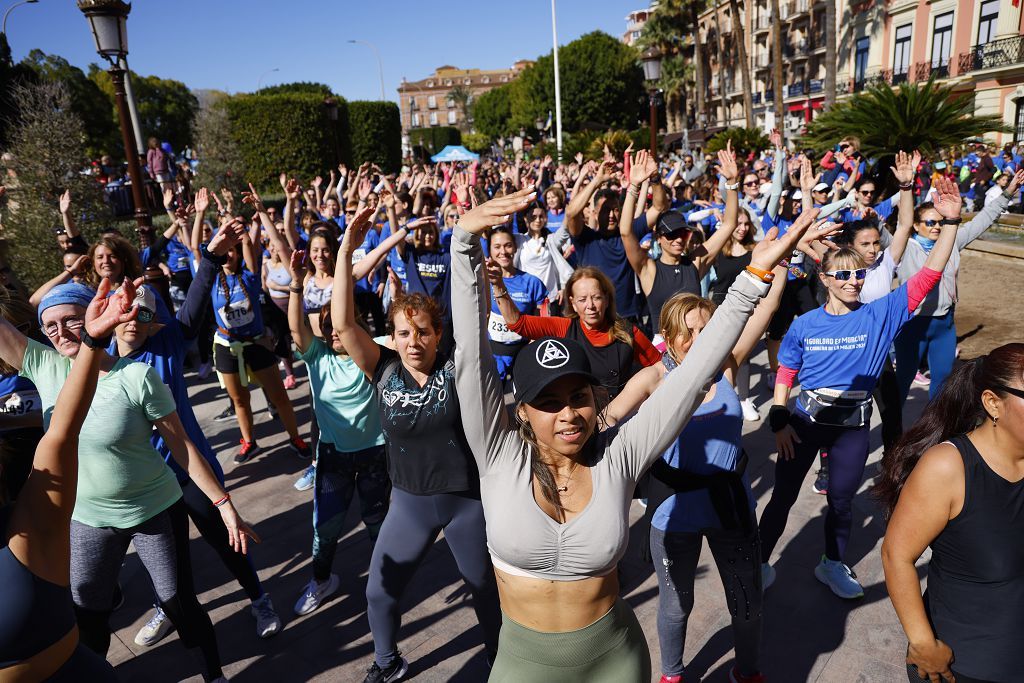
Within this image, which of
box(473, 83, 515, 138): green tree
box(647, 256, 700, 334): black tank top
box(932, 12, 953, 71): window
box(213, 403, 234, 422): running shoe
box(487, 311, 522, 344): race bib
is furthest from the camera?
box(473, 83, 515, 138): green tree

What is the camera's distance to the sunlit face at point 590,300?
12.7ft

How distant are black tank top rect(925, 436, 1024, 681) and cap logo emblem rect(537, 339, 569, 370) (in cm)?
126

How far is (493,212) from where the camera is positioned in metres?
1.82

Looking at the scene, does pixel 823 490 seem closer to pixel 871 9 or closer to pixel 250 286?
pixel 250 286

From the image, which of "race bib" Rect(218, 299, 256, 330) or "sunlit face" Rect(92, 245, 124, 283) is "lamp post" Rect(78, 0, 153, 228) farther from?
"sunlit face" Rect(92, 245, 124, 283)

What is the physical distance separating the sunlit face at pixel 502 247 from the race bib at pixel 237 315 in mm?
2196

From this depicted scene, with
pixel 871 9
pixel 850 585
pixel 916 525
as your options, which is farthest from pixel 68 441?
pixel 871 9

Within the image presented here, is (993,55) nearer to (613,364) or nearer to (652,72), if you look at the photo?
(652,72)

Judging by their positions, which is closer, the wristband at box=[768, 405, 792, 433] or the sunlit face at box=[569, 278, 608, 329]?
the wristband at box=[768, 405, 792, 433]

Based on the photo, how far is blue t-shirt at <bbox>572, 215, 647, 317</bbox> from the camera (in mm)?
6020

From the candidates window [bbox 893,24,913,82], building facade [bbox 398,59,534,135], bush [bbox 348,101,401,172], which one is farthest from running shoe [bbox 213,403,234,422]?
building facade [bbox 398,59,534,135]

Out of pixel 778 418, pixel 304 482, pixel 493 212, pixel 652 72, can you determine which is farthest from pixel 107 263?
pixel 652 72

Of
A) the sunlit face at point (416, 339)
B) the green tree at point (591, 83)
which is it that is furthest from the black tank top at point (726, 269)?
the green tree at point (591, 83)

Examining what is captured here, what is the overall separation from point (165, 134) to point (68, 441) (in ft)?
217
